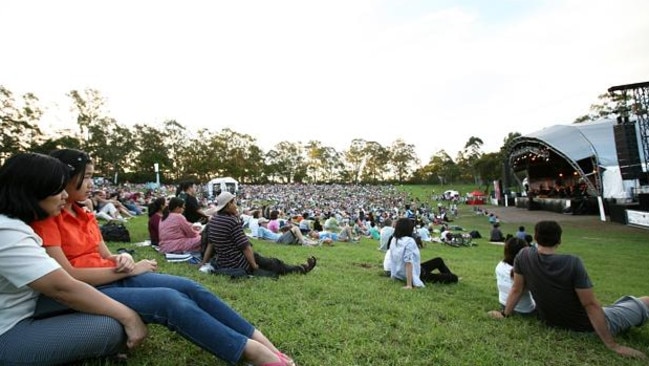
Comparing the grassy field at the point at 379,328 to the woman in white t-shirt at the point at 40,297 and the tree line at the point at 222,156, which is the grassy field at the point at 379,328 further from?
the tree line at the point at 222,156

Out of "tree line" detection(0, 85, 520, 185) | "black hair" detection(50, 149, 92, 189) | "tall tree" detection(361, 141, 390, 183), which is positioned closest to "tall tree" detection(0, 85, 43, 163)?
"tree line" detection(0, 85, 520, 185)

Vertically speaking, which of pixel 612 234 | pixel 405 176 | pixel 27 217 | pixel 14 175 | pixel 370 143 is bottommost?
pixel 612 234

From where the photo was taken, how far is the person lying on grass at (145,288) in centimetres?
179

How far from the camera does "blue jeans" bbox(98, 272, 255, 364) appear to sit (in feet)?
5.86

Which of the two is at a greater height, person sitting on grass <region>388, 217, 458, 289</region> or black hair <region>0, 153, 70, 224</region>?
black hair <region>0, 153, 70, 224</region>

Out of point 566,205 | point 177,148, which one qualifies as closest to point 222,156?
point 177,148

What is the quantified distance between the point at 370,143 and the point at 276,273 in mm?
67834

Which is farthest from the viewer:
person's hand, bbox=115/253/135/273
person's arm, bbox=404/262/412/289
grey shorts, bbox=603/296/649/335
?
person's arm, bbox=404/262/412/289

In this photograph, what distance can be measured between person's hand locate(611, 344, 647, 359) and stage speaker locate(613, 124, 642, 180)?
1636 cm

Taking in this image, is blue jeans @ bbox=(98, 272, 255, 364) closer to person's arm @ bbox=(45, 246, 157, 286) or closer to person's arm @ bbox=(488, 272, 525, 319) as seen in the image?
person's arm @ bbox=(45, 246, 157, 286)

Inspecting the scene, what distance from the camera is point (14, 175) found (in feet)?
5.42

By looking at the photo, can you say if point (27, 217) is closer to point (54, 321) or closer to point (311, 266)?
point (54, 321)

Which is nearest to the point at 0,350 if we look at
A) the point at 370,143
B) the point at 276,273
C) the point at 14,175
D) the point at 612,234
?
the point at 14,175

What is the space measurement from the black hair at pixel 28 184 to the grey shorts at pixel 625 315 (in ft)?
12.7
